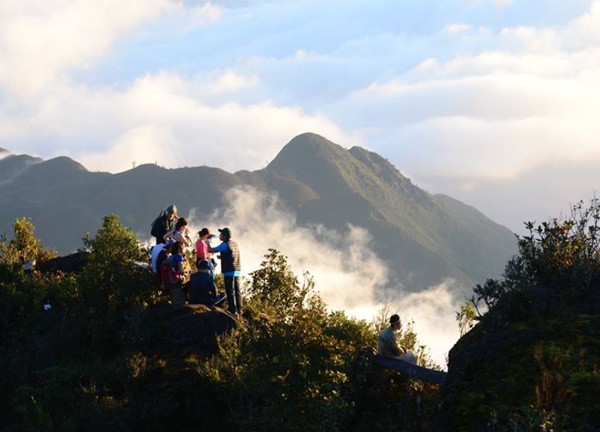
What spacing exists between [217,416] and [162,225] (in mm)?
5921

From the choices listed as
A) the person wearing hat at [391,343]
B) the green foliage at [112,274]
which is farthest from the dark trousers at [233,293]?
the person wearing hat at [391,343]

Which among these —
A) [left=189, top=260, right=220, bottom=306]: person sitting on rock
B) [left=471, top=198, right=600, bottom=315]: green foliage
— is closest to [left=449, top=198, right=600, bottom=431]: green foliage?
[left=471, top=198, right=600, bottom=315]: green foliage

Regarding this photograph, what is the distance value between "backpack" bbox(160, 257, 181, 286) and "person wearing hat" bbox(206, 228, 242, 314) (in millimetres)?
1110

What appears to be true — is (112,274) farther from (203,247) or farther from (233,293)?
(233,293)

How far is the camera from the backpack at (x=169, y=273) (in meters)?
16.2

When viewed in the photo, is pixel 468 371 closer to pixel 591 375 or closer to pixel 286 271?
pixel 591 375

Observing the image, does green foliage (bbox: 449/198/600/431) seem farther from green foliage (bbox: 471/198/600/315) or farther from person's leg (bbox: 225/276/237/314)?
person's leg (bbox: 225/276/237/314)

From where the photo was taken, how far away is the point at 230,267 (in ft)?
50.8

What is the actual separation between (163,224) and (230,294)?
3057 millimetres

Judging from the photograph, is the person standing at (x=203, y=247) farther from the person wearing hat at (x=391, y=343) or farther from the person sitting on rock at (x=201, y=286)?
the person wearing hat at (x=391, y=343)

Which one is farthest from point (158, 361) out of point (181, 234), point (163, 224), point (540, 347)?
point (540, 347)

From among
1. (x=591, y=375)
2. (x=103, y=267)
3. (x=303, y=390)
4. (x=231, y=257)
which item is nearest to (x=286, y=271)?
(x=231, y=257)

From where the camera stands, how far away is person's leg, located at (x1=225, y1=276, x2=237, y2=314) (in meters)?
15.6

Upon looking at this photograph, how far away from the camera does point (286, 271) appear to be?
1916 centimetres
